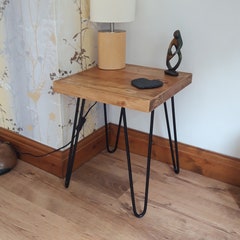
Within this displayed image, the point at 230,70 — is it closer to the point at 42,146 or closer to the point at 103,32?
the point at 103,32

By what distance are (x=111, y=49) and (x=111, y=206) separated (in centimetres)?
80

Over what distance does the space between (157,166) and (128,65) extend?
2.09 ft

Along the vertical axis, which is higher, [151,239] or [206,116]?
[206,116]

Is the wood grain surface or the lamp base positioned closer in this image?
the wood grain surface

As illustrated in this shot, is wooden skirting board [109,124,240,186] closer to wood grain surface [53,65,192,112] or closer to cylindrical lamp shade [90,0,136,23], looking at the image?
wood grain surface [53,65,192,112]

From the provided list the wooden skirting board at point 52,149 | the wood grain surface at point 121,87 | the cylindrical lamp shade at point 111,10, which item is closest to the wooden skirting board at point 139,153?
the wooden skirting board at point 52,149

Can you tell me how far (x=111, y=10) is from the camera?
1505 millimetres

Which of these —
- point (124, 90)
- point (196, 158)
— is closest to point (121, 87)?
point (124, 90)

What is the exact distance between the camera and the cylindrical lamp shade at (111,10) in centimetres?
150

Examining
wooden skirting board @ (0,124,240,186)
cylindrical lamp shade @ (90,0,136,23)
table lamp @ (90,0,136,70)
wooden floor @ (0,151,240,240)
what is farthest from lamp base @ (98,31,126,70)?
wooden floor @ (0,151,240,240)

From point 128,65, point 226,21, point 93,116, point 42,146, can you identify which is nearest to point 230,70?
point 226,21

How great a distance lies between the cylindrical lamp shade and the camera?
1.50m

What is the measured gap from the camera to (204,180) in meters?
1.81

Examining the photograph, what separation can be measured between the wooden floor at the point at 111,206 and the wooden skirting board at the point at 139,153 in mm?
45
